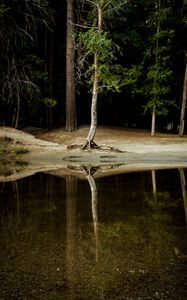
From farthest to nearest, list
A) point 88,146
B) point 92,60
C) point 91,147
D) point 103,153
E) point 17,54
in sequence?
point 92,60, point 17,54, point 91,147, point 88,146, point 103,153

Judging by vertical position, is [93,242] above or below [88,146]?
above

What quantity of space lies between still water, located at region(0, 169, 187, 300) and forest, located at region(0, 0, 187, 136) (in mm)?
11629

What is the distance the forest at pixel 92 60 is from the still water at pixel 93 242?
11629 mm

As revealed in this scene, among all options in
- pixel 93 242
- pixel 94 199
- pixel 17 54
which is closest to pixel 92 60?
pixel 17 54

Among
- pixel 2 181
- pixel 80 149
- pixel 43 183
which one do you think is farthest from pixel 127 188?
pixel 80 149

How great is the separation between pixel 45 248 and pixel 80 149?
15.2 metres

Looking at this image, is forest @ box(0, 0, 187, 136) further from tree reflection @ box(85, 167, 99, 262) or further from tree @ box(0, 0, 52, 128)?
tree reflection @ box(85, 167, 99, 262)

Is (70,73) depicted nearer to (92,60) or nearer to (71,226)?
(92,60)

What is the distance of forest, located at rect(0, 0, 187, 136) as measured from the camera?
75.7 ft

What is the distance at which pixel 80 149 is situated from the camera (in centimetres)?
2098

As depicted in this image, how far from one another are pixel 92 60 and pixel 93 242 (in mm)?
25343

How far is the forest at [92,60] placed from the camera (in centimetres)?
2308

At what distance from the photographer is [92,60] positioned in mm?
30344

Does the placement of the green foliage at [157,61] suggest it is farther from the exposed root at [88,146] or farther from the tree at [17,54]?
the exposed root at [88,146]
